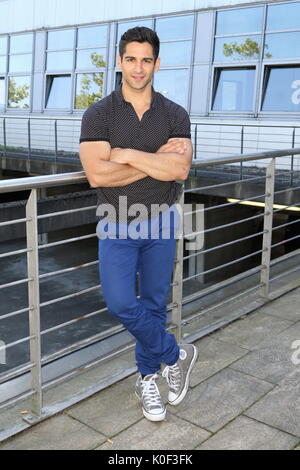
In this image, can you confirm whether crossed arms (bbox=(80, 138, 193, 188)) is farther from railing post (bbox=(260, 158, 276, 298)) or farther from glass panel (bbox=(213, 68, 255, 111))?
glass panel (bbox=(213, 68, 255, 111))

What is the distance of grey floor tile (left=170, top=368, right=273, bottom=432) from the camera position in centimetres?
269

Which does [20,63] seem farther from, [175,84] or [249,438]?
[249,438]

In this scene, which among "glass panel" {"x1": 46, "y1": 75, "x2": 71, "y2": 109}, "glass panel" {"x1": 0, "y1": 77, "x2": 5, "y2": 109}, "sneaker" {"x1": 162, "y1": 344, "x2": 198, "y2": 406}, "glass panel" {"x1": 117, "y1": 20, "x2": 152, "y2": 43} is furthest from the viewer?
"glass panel" {"x1": 0, "y1": 77, "x2": 5, "y2": 109}

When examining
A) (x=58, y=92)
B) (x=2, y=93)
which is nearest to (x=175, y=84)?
(x=58, y=92)

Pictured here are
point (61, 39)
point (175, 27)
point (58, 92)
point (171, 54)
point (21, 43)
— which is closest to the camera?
point (175, 27)

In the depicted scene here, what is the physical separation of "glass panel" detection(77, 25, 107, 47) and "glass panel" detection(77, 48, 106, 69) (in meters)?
0.17

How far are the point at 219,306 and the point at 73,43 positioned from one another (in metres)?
A: 12.3

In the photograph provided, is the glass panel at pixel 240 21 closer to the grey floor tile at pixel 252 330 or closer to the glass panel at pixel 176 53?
the glass panel at pixel 176 53

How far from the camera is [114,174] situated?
2373mm

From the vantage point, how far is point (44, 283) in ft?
41.4

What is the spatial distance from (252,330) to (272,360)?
0.46 meters

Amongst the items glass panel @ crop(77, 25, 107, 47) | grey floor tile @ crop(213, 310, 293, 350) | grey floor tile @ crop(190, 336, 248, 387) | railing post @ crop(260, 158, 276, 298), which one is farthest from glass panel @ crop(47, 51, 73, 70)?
grey floor tile @ crop(190, 336, 248, 387)

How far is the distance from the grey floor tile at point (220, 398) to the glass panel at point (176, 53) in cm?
1033

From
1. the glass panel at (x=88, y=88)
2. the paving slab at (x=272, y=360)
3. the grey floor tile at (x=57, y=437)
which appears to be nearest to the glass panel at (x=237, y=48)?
the glass panel at (x=88, y=88)
